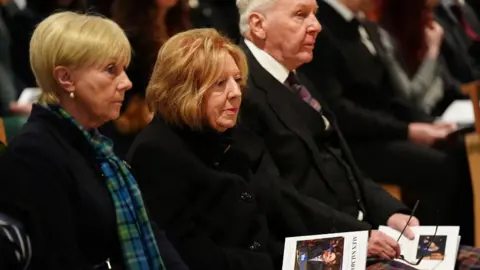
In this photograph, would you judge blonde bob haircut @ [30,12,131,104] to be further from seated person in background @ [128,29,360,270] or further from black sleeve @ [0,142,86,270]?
seated person in background @ [128,29,360,270]

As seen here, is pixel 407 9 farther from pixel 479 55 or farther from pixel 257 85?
pixel 257 85

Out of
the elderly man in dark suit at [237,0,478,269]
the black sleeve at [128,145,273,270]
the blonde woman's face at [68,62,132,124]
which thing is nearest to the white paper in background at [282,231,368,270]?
the black sleeve at [128,145,273,270]

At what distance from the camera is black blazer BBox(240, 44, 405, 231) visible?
11.5ft

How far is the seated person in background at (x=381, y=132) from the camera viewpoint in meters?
4.54

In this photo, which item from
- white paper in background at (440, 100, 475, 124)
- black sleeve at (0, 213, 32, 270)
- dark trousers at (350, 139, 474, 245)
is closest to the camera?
black sleeve at (0, 213, 32, 270)

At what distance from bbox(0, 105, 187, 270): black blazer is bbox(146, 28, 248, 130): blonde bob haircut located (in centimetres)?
42

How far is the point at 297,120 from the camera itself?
3604mm

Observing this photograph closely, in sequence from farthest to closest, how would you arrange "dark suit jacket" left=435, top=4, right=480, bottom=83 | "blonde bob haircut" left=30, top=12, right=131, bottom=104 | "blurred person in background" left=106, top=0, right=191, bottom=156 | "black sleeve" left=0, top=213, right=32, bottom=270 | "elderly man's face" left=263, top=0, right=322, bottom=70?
"dark suit jacket" left=435, top=4, right=480, bottom=83 → "blurred person in background" left=106, top=0, right=191, bottom=156 → "elderly man's face" left=263, top=0, right=322, bottom=70 → "blonde bob haircut" left=30, top=12, right=131, bottom=104 → "black sleeve" left=0, top=213, right=32, bottom=270

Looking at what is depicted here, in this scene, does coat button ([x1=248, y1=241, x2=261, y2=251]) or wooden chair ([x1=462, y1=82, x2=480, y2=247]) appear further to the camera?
wooden chair ([x1=462, y1=82, x2=480, y2=247])

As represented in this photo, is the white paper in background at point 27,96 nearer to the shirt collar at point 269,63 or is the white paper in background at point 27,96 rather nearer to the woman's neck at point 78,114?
the shirt collar at point 269,63

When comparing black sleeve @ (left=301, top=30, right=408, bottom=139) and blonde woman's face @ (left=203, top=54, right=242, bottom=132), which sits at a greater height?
blonde woman's face @ (left=203, top=54, right=242, bottom=132)

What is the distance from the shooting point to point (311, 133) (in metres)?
3.65

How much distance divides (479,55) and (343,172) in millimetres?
2478

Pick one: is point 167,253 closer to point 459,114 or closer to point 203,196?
point 203,196
